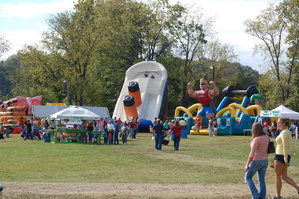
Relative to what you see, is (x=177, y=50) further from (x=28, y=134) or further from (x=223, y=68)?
(x=28, y=134)

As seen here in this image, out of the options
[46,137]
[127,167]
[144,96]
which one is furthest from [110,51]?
[127,167]

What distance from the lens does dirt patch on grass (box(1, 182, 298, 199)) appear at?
1009 centimetres

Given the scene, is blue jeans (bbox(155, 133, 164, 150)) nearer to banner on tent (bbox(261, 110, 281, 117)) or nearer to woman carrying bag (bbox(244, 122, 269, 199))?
banner on tent (bbox(261, 110, 281, 117))

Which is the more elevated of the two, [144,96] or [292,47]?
[292,47]

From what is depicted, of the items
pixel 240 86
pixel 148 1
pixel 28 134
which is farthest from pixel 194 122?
pixel 240 86

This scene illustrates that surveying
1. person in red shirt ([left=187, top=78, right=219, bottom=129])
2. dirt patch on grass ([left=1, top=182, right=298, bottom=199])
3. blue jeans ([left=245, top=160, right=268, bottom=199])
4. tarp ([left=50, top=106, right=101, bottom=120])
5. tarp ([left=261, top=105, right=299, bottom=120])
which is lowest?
dirt patch on grass ([left=1, top=182, right=298, bottom=199])

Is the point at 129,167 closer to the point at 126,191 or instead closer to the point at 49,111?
the point at 126,191

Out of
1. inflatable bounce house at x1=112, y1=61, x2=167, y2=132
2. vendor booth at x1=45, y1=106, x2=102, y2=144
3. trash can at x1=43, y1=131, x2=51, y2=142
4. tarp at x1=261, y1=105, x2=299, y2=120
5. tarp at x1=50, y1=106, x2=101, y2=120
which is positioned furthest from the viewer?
inflatable bounce house at x1=112, y1=61, x2=167, y2=132

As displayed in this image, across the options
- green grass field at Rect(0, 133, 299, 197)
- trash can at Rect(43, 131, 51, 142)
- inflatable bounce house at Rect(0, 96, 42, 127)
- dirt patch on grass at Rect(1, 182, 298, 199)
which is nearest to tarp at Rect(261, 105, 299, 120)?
green grass field at Rect(0, 133, 299, 197)

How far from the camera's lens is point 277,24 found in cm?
5050

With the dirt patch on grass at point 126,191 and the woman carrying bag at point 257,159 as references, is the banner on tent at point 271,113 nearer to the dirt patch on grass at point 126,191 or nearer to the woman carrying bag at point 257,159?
the dirt patch on grass at point 126,191

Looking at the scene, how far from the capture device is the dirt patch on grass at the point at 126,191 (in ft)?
33.1

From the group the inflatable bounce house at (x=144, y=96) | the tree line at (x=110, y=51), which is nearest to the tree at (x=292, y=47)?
the tree line at (x=110, y=51)

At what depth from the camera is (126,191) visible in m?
10.9
